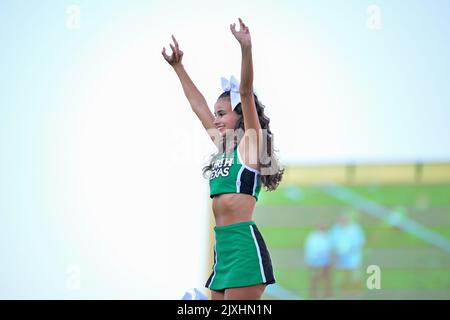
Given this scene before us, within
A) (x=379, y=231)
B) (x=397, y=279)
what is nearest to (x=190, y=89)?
(x=397, y=279)

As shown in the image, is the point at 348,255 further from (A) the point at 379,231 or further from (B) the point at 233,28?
(B) the point at 233,28

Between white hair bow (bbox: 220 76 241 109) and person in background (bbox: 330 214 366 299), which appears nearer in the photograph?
white hair bow (bbox: 220 76 241 109)

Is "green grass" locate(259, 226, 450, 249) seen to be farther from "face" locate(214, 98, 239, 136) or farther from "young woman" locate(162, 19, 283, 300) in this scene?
"face" locate(214, 98, 239, 136)

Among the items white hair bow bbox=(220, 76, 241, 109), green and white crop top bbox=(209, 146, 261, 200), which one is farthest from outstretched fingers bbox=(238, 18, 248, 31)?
green and white crop top bbox=(209, 146, 261, 200)

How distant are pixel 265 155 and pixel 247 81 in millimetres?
458

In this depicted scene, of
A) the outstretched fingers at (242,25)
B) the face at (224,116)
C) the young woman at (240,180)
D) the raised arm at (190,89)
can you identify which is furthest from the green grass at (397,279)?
the outstretched fingers at (242,25)

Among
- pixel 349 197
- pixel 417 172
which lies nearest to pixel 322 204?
pixel 349 197

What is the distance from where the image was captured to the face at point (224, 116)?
14.6ft

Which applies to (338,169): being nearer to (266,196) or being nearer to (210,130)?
(266,196)

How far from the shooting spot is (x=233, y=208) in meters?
4.25

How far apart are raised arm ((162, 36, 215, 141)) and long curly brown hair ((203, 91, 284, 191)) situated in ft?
0.90

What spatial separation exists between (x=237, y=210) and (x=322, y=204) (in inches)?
214

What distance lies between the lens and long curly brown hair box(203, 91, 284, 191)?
4.44 meters

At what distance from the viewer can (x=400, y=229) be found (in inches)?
372
